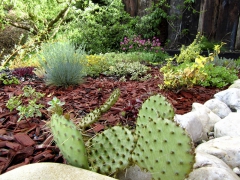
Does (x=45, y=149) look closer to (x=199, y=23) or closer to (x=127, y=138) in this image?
(x=127, y=138)

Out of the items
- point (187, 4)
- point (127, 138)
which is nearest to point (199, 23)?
point (187, 4)

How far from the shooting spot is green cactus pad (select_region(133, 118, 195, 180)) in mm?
1536

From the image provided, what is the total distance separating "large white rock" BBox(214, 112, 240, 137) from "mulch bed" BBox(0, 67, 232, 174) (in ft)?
1.69

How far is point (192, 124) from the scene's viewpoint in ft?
8.63

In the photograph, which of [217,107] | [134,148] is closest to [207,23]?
[217,107]

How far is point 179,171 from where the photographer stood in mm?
1562

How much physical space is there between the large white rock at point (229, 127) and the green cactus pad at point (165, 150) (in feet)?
4.38

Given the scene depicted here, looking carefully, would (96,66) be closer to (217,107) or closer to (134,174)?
(217,107)

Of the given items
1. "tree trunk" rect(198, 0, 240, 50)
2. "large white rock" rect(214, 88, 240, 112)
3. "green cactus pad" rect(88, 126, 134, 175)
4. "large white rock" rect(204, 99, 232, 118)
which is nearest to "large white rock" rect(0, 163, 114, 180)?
"green cactus pad" rect(88, 126, 134, 175)

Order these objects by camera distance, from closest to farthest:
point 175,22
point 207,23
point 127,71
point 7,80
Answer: point 7,80 < point 127,71 < point 207,23 < point 175,22

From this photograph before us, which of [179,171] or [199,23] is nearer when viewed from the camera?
[179,171]

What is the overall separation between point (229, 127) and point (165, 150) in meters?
1.39

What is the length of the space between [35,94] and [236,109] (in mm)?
2600

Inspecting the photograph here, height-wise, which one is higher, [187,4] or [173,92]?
[187,4]
